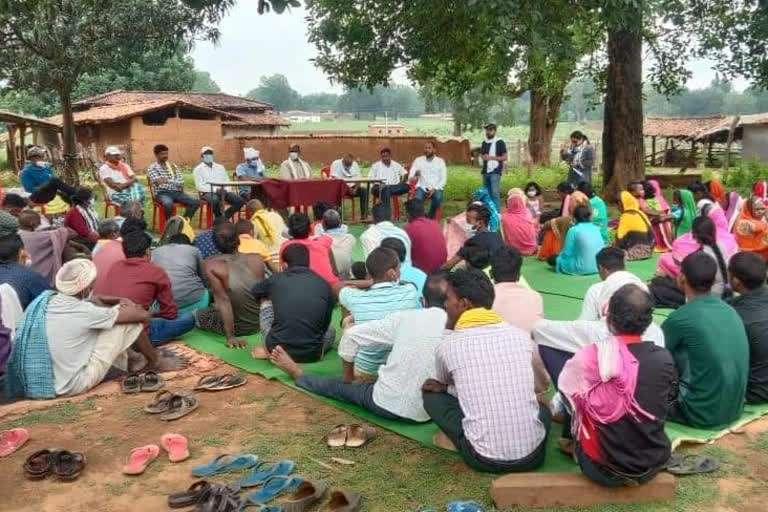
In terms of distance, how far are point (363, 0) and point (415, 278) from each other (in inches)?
371

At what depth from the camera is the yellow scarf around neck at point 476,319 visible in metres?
3.49

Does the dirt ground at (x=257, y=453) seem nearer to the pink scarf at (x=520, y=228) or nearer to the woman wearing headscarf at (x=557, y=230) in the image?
the woman wearing headscarf at (x=557, y=230)

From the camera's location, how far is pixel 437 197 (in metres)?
12.2

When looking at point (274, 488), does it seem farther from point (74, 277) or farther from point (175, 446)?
point (74, 277)

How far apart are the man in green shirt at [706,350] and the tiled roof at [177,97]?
1152 inches

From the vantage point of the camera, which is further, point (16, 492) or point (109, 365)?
point (109, 365)

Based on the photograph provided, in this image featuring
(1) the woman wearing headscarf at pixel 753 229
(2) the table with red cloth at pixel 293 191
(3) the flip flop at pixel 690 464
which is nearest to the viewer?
(3) the flip flop at pixel 690 464

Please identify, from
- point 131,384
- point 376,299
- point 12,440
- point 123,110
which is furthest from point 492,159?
point 123,110

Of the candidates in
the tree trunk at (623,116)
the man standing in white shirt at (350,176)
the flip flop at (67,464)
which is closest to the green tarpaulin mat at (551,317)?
the flip flop at (67,464)

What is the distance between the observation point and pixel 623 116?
14680mm

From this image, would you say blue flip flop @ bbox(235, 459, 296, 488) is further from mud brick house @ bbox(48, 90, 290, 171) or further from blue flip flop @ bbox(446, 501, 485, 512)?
mud brick house @ bbox(48, 90, 290, 171)

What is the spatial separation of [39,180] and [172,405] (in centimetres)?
623

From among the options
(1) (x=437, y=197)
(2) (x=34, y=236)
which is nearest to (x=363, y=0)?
(1) (x=437, y=197)

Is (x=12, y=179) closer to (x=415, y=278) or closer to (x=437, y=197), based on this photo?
(x=437, y=197)
